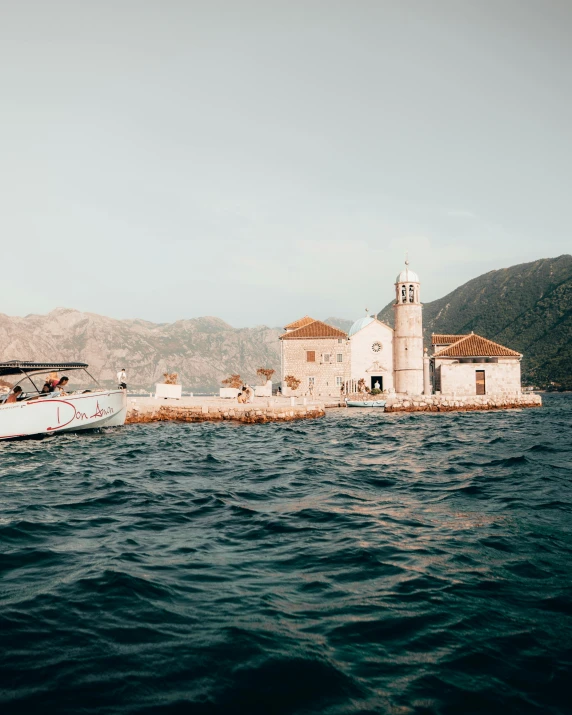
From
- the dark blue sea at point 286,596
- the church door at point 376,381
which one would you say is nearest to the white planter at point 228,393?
the church door at point 376,381

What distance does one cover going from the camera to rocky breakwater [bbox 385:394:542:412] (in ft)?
129

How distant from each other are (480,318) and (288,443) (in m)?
156

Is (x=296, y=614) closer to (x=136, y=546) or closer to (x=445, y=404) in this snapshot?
(x=136, y=546)

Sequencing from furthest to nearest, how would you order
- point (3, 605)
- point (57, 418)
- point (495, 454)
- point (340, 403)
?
point (340, 403) → point (57, 418) → point (495, 454) → point (3, 605)

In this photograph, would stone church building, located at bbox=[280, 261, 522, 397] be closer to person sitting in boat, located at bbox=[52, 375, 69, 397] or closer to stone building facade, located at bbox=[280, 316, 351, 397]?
stone building facade, located at bbox=[280, 316, 351, 397]

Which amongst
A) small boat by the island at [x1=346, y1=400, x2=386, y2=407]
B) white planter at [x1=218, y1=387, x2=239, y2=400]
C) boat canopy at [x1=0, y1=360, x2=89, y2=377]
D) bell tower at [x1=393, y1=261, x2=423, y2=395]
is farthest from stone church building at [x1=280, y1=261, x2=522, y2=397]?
boat canopy at [x1=0, y1=360, x2=89, y2=377]

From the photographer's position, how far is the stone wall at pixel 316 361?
4906cm

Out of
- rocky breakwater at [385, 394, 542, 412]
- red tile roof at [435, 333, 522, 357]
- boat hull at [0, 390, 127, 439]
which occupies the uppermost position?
red tile roof at [435, 333, 522, 357]

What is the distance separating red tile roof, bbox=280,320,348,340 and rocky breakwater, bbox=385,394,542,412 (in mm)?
10924

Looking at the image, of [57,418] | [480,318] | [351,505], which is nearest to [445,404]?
[57,418]

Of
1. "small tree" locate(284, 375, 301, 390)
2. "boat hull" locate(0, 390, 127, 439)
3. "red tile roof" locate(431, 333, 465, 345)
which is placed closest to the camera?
"boat hull" locate(0, 390, 127, 439)

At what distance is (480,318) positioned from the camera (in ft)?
528

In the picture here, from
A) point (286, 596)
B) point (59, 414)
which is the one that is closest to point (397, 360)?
point (59, 414)

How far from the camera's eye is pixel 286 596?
177 inches
